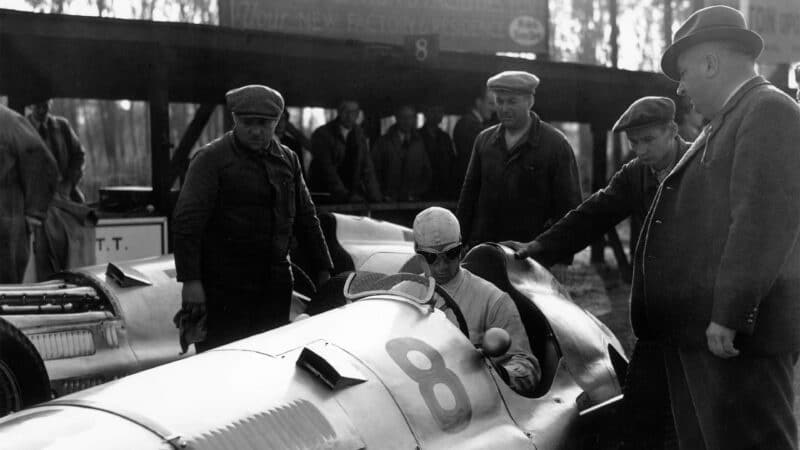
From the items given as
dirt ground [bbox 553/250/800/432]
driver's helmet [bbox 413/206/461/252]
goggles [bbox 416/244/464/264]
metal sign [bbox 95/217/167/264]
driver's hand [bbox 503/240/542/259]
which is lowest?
dirt ground [bbox 553/250/800/432]

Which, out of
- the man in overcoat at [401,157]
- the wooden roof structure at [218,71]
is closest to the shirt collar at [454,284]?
the wooden roof structure at [218,71]

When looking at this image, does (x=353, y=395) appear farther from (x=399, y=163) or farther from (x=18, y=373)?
(x=399, y=163)

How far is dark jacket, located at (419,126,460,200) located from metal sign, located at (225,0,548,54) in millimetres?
1121

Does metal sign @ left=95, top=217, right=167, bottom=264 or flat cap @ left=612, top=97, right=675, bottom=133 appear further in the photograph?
metal sign @ left=95, top=217, right=167, bottom=264

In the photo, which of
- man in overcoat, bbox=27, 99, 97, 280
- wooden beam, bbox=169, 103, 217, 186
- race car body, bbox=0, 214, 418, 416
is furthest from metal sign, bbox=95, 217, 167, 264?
wooden beam, bbox=169, 103, 217, 186

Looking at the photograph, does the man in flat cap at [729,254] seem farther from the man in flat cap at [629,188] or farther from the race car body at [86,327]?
the race car body at [86,327]

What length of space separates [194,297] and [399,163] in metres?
6.91

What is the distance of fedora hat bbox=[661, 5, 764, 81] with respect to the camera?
130 inches

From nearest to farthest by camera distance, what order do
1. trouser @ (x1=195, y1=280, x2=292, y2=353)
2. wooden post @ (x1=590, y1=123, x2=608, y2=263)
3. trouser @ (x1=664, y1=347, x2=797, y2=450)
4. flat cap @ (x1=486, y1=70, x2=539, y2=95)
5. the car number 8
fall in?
trouser @ (x1=664, y1=347, x2=797, y2=450), the car number 8, trouser @ (x1=195, y1=280, x2=292, y2=353), flat cap @ (x1=486, y1=70, x2=539, y2=95), wooden post @ (x1=590, y1=123, x2=608, y2=263)

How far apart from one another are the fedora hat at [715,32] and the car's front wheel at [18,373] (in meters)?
3.31

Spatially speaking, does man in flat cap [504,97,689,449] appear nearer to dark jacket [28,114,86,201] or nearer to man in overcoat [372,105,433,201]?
dark jacket [28,114,86,201]

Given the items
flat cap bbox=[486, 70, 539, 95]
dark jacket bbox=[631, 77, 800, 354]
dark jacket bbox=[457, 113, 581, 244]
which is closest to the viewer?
dark jacket bbox=[631, 77, 800, 354]

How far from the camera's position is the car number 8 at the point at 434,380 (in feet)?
11.9

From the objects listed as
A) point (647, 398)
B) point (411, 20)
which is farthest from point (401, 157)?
point (647, 398)
